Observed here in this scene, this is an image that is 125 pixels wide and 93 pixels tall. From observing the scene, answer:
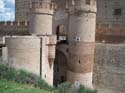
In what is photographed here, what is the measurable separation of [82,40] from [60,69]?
2975mm

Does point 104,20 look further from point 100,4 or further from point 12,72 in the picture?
point 12,72

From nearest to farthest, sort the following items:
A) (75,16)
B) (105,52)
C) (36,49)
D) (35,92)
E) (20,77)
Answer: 1. (35,92)
2. (20,77)
3. (36,49)
4. (75,16)
5. (105,52)

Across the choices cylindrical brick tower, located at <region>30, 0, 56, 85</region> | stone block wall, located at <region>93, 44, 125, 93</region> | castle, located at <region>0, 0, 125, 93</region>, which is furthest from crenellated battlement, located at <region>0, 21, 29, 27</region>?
stone block wall, located at <region>93, 44, 125, 93</region>

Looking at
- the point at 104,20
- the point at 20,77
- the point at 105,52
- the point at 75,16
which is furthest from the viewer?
the point at 104,20

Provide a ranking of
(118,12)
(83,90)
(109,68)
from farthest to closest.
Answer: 1. (118,12)
2. (109,68)
3. (83,90)

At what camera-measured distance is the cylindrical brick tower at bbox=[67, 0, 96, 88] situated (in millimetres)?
16453

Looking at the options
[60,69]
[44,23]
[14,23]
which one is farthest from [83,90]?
[14,23]

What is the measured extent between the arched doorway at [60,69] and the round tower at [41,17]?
6.45 ft

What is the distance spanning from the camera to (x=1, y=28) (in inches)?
949

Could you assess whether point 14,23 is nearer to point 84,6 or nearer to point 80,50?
point 84,6

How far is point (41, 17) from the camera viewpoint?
55.8 ft

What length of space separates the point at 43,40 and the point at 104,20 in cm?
900

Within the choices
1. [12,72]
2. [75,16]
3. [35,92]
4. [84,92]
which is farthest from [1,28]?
[35,92]

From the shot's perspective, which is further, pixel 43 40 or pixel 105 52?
pixel 105 52
